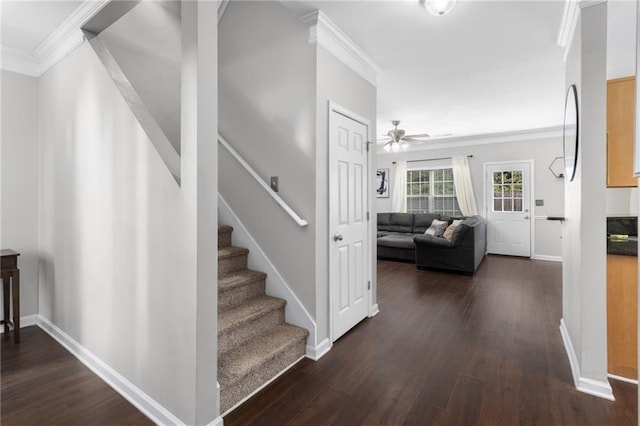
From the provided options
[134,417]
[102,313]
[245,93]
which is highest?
[245,93]

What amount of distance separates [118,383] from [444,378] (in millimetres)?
2205

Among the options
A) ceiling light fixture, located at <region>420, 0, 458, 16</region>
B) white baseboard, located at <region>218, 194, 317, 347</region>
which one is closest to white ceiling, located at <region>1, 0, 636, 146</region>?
ceiling light fixture, located at <region>420, 0, 458, 16</region>

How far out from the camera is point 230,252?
2.66 m

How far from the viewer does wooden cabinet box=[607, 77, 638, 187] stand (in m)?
2.09

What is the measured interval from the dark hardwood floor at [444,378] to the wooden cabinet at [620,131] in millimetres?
1426

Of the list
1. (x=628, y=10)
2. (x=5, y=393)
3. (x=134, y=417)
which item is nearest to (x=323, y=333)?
(x=134, y=417)

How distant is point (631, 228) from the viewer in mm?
2686

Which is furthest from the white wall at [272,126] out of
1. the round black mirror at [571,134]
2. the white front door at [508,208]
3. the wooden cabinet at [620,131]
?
the white front door at [508,208]

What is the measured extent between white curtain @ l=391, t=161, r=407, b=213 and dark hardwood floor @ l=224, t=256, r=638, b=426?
4.38 metres

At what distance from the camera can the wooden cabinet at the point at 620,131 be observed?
209cm

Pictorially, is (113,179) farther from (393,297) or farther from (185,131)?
(393,297)

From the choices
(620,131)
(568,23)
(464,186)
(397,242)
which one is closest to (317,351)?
(620,131)

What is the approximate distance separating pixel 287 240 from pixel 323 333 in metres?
0.83

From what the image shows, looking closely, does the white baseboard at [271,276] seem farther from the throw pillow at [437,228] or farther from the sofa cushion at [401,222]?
the sofa cushion at [401,222]
